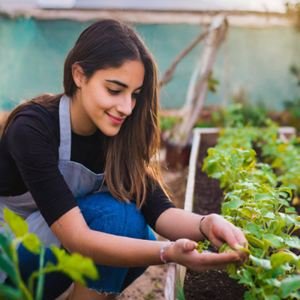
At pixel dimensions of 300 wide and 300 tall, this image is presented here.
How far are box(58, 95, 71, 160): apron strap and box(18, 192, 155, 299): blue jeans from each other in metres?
0.22

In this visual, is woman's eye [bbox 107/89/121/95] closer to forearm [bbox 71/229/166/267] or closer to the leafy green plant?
forearm [bbox 71/229/166/267]

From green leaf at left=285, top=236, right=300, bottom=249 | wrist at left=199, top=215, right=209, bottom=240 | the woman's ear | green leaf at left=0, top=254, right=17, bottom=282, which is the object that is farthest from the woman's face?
green leaf at left=0, top=254, right=17, bottom=282

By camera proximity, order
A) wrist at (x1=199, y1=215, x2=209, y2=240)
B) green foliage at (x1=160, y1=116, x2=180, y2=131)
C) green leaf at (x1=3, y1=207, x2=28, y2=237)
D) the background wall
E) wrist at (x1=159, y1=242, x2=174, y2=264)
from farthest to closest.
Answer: the background wall < green foliage at (x1=160, y1=116, x2=180, y2=131) < wrist at (x1=199, y1=215, x2=209, y2=240) < wrist at (x1=159, y1=242, x2=174, y2=264) < green leaf at (x1=3, y1=207, x2=28, y2=237)

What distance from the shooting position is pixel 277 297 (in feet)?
5.67

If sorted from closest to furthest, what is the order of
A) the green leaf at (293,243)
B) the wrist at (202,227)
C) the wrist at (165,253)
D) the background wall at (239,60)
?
the wrist at (165,253), the green leaf at (293,243), the wrist at (202,227), the background wall at (239,60)

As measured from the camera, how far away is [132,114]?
7.50 ft

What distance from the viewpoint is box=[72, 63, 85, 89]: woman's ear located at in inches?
84.4

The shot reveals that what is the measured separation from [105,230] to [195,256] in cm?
53

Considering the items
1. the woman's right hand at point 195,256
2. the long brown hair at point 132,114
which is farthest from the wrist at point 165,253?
the long brown hair at point 132,114

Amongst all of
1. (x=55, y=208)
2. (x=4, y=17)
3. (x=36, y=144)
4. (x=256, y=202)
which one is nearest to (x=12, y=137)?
(x=36, y=144)

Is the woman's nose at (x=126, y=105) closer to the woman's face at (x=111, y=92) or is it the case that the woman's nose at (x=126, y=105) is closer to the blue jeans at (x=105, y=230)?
the woman's face at (x=111, y=92)

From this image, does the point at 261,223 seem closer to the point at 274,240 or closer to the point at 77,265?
the point at 274,240

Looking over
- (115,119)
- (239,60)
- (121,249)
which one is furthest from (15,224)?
(239,60)

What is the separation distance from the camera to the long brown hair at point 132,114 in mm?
2104
